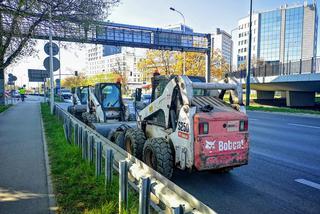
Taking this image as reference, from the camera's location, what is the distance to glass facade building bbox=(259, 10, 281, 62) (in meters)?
101

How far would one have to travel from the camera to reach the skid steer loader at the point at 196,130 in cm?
441

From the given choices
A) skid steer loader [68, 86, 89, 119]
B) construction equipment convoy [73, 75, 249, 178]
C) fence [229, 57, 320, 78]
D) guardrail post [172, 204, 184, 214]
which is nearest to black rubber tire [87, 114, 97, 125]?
skid steer loader [68, 86, 89, 119]

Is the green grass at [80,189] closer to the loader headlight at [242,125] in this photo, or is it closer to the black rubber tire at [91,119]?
the loader headlight at [242,125]

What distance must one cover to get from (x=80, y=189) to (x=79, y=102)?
12.6 m

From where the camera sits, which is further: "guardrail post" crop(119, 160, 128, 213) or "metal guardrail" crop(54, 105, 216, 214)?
"guardrail post" crop(119, 160, 128, 213)

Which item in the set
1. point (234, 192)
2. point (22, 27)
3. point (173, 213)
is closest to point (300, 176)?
point (234, 192)

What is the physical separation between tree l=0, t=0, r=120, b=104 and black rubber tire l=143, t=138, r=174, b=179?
353 inches

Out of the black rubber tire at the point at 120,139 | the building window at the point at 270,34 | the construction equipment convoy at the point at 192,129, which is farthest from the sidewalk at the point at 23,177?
the building window at the point at 270,34

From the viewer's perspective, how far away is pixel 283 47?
102 m

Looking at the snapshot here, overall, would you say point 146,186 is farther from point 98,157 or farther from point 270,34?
point 270,34

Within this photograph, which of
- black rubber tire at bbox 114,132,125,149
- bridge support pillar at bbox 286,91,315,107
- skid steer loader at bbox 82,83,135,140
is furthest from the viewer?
bridge support pillar at bbox 286,91,315,107

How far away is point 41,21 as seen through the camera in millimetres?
13367

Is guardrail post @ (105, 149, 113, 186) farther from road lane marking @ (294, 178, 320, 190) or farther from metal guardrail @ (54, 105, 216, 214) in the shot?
road lane marking @ (294, 178, 320, 190)

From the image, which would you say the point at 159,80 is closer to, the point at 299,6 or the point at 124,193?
the point at 124,193
